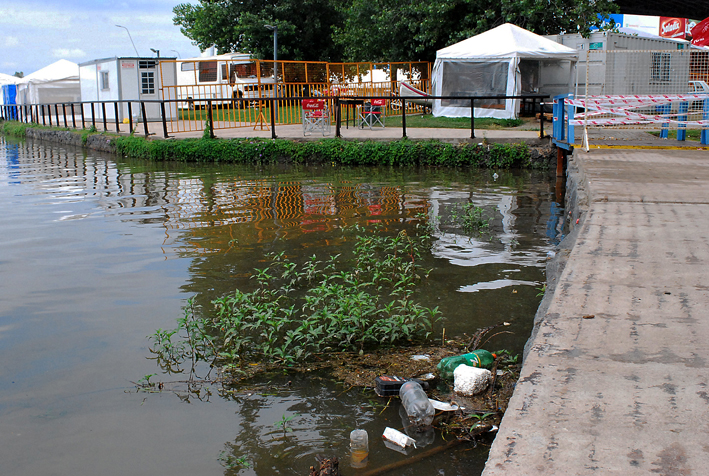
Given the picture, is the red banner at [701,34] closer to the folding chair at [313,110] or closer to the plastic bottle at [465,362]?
the folding chair at [313,110]

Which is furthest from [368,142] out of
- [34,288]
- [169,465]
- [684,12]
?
[684,12]

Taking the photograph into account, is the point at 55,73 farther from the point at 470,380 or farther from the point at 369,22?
the point at 470,380

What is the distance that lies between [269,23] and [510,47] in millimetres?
17852

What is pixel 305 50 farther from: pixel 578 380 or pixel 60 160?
pixel 578 380

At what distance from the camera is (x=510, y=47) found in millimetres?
19219

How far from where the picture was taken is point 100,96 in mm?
26156

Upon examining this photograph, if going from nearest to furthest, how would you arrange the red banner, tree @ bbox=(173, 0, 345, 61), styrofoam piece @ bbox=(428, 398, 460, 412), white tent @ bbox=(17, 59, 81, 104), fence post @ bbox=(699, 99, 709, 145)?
styrofoam piece @ bbox=(428, 398, 460, 412)
fence post @ bbox=(699, 99, 709, 145)
the red banner
tree @ bbox=(173, 0, 345, 61)
white tent @ bbox=(17, 59, 81, 104)

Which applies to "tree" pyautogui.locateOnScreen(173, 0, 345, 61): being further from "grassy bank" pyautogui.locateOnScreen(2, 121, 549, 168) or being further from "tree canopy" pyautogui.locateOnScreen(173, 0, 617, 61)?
"grassy bank" pyautogui.locateOnScreen(2, 121, 549, 168)

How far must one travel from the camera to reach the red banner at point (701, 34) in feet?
76.1

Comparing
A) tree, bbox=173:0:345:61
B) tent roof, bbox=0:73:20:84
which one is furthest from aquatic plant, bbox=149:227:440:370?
tent roof, bbox=0:73:20:84

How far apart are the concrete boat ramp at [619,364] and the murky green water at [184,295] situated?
71cm

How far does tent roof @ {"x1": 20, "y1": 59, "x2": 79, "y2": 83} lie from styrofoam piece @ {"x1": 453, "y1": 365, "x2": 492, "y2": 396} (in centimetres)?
3793

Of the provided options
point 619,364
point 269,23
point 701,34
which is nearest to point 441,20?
point 701,34

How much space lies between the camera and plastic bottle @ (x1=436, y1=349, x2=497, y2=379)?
3719mm
